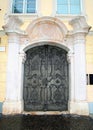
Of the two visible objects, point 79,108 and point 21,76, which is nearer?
point 79,108

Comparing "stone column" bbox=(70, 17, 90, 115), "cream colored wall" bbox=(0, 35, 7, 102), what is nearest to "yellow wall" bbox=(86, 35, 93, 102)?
"stone column" bbox=(70, 17, 90, 115)

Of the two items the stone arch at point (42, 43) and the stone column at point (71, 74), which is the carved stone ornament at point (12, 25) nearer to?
the stone arch at point (42, 43)

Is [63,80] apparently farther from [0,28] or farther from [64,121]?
[0,28]

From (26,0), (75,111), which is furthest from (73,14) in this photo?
(75,111)

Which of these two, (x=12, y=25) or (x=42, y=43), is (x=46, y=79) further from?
(x=12, y=25)

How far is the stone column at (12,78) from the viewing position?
7.47 metres

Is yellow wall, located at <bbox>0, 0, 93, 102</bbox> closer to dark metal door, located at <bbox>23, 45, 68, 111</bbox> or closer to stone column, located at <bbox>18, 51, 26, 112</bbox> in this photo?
stone column, located at <bbox>18, 51, 26, 112</bbox>

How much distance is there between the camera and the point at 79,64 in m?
7.75

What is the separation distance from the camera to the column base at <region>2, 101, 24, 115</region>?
7406 mm

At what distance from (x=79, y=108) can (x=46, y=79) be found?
5.77 feet

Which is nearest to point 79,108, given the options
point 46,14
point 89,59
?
point 89,59

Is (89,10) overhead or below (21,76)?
overhead

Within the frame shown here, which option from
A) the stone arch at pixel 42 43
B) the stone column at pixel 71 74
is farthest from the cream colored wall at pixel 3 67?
the stone column at pixel 71 74

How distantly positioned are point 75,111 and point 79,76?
4.26 feet
